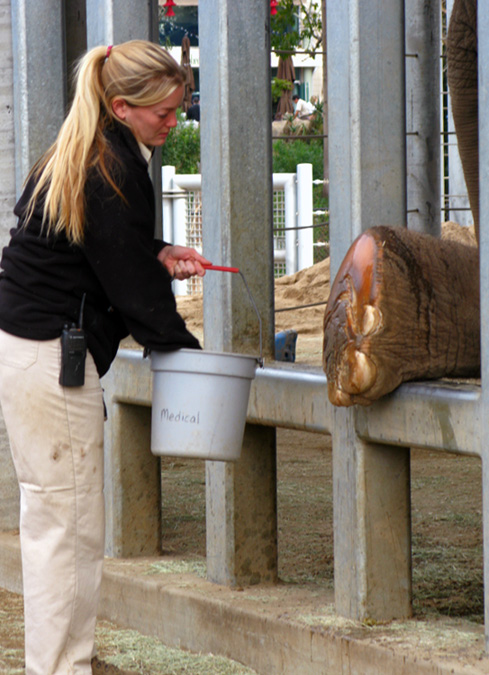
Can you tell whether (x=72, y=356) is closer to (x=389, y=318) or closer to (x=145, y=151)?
(x=145, y=151)

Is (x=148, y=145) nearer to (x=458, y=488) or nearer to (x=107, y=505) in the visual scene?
(x=107, y=505)

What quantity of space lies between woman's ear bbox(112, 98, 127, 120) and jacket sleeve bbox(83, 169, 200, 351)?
0.59 ft

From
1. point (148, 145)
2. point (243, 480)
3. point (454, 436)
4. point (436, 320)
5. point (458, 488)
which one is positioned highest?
point (148, 145)

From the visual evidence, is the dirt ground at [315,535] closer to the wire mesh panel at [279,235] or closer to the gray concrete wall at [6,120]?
the gray concrete wall at [6,120]

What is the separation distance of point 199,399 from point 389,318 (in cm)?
52

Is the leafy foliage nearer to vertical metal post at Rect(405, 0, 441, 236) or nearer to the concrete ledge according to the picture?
vertical metal post at Rect(405, 0, 441, 236)

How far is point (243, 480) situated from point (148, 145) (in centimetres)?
114

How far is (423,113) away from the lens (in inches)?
327

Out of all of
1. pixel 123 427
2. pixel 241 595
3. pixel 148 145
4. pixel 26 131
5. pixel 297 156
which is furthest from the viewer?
pixel 297 156

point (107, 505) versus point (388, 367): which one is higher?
point (388, 367)

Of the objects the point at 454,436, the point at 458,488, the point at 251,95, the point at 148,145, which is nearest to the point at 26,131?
the point at 251,95

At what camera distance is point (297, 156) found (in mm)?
22406

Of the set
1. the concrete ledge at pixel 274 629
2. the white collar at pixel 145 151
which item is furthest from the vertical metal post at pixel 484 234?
the white collar at pixel 145 151

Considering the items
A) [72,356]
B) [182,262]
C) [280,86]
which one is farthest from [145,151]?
[280,86]
